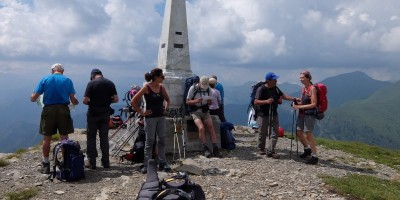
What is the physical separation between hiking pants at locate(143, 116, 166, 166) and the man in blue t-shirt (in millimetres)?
2225

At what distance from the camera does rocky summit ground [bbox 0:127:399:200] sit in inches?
324

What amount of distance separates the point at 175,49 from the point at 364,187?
7889 mm

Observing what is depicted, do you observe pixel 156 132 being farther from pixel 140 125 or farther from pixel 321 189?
pixel 321 189

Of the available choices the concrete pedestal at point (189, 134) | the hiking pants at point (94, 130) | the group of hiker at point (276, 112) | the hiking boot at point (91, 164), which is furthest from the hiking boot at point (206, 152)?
the hiking boot at point (91, 164)

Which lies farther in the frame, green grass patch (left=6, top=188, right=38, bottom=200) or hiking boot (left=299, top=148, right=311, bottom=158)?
hiking boot (left=299, top=148, right=311, bottom=158)

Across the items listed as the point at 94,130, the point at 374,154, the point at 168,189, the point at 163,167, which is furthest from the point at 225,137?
the point at 168,189

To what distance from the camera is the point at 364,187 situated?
28.8ft

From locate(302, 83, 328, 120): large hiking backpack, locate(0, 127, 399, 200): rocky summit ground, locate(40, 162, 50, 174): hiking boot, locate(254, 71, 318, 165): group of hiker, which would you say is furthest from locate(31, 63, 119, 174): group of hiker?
locate(302, 83, 328, 120): large hiking backpack

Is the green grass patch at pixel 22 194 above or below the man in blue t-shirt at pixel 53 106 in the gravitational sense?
below

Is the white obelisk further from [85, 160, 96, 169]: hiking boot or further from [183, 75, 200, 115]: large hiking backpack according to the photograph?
[85, 160, 96, 169]: hiking boot

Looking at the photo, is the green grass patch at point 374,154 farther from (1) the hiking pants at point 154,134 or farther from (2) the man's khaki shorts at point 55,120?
(2) the man's khaki shorts at point 55,120

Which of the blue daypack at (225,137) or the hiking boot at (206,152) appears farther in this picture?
the blue daypack at (225,137)

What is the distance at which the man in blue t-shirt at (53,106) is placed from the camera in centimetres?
990

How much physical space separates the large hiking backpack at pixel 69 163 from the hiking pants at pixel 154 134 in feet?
5.65
